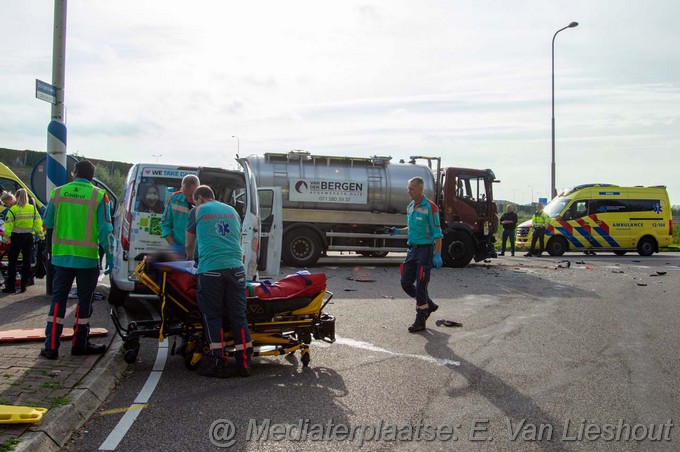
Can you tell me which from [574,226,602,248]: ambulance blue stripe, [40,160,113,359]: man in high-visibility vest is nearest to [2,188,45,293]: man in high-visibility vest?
[40,160,113,359]: man in high-visibility vest

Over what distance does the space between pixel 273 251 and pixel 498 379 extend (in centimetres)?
635

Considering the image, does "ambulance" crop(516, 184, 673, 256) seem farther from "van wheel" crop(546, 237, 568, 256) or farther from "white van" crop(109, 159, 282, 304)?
"white van" crop(109, 159, 282, 304)

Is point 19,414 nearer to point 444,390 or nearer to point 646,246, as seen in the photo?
point 444,390

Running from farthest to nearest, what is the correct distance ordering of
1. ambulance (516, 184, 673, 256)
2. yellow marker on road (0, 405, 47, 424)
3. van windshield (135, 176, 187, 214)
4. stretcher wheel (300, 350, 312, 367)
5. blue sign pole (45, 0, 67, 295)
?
ambulance (516, 184, 673, 256) → blue sign pole (45, 0, 67, 295) → van windshield (135, 176, 187, 214) → stretcher wheel (300, 350, 312, 367) → yellow marker on road (0, 405, 47, 424)

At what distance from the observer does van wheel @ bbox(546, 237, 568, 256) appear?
77.4 feet

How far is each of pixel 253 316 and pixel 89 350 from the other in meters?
1.61

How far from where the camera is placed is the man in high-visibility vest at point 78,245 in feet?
20.3

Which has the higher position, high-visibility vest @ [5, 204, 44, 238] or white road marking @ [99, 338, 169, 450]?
high-visibility vest @ [5, 204, 44, 238]

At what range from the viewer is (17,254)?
10.7 metres

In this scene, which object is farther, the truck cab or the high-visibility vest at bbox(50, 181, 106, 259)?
the truck cab

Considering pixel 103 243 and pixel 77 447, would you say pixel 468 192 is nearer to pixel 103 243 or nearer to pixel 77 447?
pixel 103 243

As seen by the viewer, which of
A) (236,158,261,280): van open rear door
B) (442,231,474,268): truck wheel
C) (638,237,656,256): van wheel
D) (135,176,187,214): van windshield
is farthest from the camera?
(638,237,656,256): van wheel

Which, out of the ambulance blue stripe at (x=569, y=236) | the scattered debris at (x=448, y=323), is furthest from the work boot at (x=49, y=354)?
the ambulance blue stripe at (x=569, y=236)

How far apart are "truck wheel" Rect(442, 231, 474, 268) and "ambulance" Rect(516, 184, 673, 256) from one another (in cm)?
729
